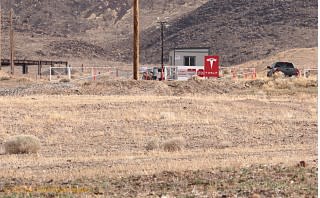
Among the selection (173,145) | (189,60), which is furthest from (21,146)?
(189,60)

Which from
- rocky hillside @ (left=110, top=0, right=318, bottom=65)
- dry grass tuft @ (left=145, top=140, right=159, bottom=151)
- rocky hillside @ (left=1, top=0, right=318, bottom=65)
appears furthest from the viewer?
rocky hillside @ (left=1, top=0, right=318, bottom=65)

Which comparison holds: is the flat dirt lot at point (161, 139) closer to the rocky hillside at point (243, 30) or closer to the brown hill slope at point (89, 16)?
the rocky hillside at point (243, 30)

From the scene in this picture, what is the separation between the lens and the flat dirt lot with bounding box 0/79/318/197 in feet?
45.0

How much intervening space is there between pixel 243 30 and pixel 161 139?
107 meters

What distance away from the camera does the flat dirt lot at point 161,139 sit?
13.7 metres

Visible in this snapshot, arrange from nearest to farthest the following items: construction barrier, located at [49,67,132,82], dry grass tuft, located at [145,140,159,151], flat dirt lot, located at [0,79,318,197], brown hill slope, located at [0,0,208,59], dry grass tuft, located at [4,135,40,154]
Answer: flat dirt lot, located at [0,79,318,197] < dry grass tuft, located at [4,135,40,154] < dry grass tuft, located at [145,140,159,151] < construction barrier, located at [49,67,132,82] < brown hill slope, located at [0,0,208,59]

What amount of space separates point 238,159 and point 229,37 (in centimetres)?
11194

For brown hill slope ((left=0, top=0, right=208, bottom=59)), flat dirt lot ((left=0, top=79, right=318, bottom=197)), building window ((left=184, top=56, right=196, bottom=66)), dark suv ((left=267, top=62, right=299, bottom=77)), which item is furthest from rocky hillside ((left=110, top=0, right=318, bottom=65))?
flat dirt lot ((left=0, top=79, right=318, bottom=197))

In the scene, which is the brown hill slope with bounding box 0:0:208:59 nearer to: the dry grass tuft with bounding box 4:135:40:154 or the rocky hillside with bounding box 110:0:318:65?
the rocky hillside with bounding box 110:0:318:65

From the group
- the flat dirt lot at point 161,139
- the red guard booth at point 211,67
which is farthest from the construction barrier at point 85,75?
the flat dirt lot at point 161,139

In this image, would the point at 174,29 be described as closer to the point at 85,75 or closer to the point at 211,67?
the point at 85,75

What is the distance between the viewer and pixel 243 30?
131875 millimetres

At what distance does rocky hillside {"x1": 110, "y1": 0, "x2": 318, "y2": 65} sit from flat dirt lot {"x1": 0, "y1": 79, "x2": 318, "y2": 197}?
6839cm

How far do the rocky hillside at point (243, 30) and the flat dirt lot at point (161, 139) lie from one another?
6839 cm
